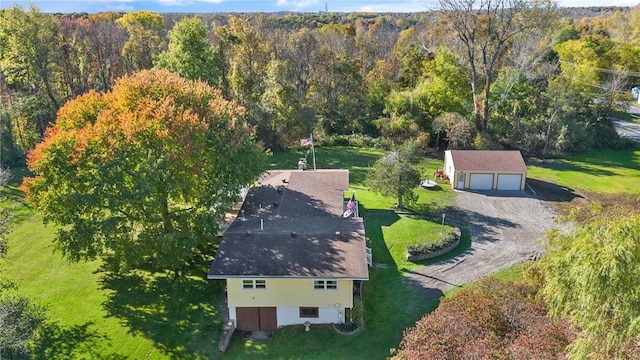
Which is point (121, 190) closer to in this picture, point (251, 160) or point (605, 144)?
point (251, 160)

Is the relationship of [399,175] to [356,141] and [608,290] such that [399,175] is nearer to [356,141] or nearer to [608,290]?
[356,141]

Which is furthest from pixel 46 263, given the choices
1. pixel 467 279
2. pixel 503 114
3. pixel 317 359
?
pixel 503 114

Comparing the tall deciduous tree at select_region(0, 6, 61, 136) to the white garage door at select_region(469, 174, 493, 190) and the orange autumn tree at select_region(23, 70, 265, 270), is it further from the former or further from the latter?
the white garage door at select_region(469, 174, 493, 190)

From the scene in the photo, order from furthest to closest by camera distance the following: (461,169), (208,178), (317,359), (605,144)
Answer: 1. (605,144)
2. (461,169)
3. (208,178)
4. (317,359)

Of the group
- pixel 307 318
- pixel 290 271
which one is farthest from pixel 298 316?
pixel 290 271

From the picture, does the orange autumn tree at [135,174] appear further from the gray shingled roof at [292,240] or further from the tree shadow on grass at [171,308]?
the gray shingled roof at [292,240]

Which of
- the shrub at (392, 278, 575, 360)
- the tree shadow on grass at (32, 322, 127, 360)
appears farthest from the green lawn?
the tree shadow on grass at (32, 322, 127, 360)
